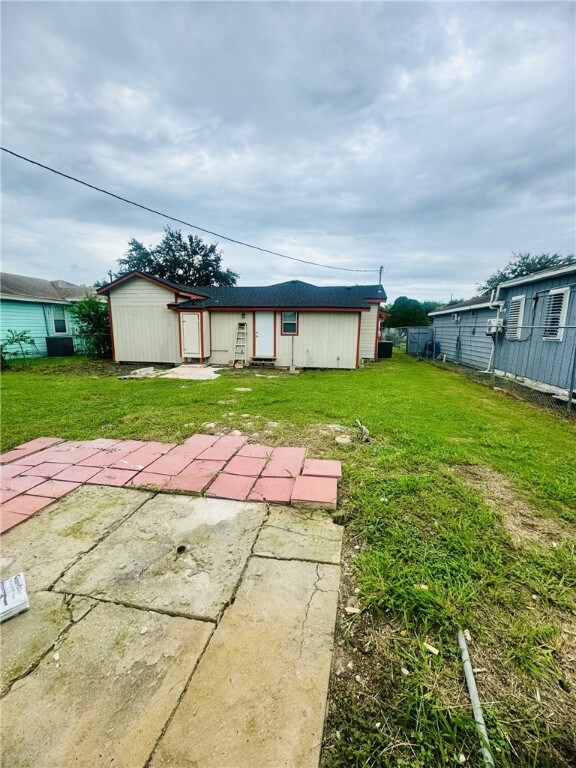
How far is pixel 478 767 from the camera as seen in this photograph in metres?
1.00

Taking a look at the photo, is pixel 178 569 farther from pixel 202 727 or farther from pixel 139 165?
pixel 139 165

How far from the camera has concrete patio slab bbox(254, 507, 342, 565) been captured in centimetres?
200

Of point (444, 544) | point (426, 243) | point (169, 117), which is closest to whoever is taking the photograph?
point (444, 544)

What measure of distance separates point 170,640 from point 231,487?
138 cm

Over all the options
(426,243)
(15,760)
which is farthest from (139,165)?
(426,243)

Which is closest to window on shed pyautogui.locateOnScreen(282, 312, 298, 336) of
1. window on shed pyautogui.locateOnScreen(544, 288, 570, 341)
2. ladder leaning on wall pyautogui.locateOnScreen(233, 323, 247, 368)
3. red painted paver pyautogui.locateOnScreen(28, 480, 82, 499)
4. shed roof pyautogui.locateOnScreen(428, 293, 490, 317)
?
ladder leaning on wall pyautogui.locateOnScreen(233, 323, 247, 368)

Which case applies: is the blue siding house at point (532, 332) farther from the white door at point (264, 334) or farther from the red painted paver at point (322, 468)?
the white door at point (264, 334)

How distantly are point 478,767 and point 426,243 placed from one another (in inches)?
991

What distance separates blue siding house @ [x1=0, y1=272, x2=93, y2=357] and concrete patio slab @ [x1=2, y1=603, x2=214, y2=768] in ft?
51.2

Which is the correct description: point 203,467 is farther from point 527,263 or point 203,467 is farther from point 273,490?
point 527,263

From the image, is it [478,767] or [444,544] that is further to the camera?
[444,544]

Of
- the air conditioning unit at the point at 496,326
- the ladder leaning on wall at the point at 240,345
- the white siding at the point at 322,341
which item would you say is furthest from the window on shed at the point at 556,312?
the ladder leaning on wall at the point at 240,345

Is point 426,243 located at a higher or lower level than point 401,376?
higher

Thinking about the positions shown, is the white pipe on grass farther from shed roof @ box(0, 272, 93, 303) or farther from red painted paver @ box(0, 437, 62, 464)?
shed roof @ box(0, 272, 93, 303)
